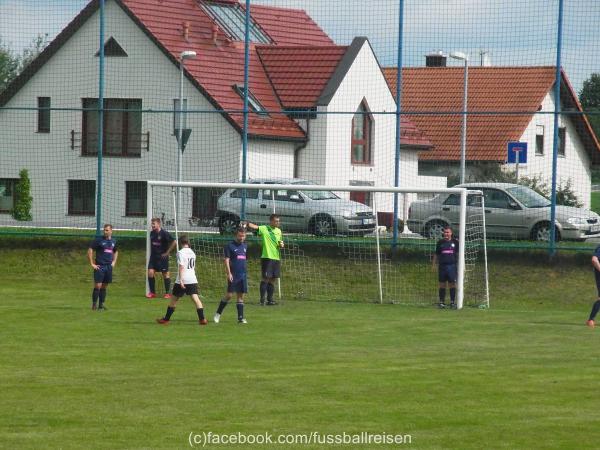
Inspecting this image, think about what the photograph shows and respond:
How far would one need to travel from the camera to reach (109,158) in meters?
35.0

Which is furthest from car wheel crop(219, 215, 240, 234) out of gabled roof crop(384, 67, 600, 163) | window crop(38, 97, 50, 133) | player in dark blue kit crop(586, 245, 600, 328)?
player in dark blue kit crop(586, 245, 600, 328)

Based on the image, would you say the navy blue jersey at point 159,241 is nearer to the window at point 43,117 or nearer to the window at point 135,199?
the window at point 135,199

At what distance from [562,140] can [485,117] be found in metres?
6.57

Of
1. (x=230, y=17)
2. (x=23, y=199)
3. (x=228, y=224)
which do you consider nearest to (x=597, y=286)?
(x=228, y=224)

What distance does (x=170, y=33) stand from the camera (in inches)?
1559

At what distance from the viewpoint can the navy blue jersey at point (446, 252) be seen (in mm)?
25172

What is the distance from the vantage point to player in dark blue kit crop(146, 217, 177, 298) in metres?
26.5

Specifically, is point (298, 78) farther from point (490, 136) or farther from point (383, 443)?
point (383, 443)

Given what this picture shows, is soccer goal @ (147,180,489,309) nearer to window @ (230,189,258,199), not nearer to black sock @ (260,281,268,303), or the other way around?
window @ (230,189,258,199)

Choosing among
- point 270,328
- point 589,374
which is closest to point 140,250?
point 270,328

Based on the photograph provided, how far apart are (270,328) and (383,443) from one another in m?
9.57

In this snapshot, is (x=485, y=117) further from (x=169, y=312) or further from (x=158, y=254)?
(x=169, y=312)

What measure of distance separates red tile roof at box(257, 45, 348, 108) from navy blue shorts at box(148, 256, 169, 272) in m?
9.81

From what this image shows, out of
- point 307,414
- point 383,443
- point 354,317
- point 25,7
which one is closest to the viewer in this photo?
point 383,443
